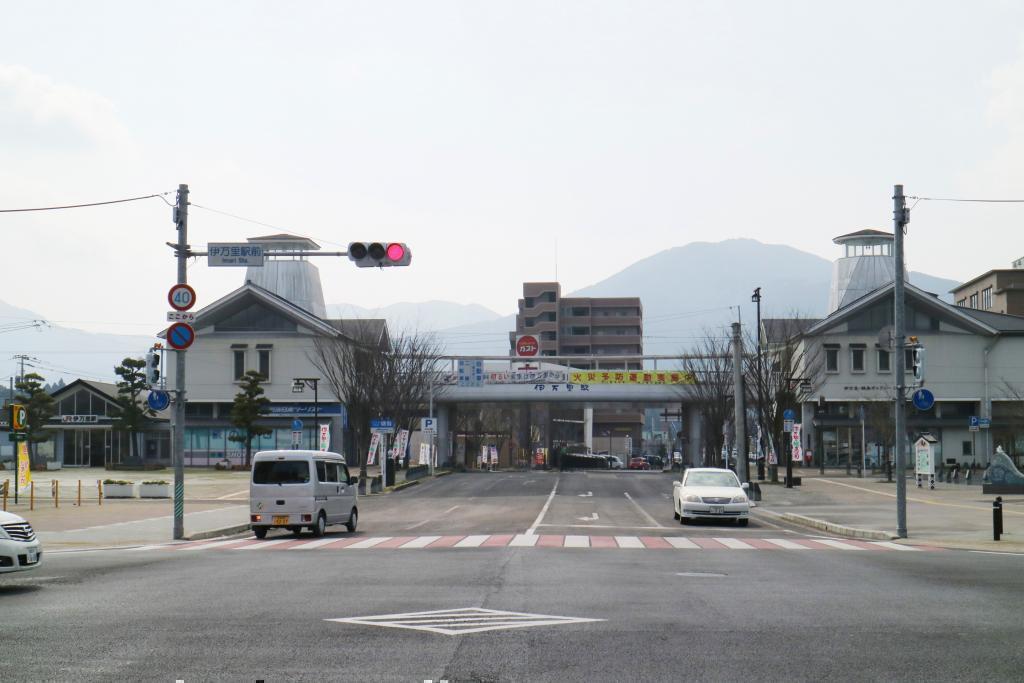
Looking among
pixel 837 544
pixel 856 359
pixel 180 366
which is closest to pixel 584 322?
pixel 856 359

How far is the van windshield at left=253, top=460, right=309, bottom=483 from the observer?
83.5 ft

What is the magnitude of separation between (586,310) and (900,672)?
136 metres

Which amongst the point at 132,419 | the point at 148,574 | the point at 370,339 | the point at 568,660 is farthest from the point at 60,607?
the point at 132,419

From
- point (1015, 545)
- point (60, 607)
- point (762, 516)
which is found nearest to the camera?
point (60, 607)

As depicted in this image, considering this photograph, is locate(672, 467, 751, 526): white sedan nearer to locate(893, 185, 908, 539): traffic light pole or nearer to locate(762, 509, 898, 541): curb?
locate(762, 509, 898, 541): curb

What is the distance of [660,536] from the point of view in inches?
1008

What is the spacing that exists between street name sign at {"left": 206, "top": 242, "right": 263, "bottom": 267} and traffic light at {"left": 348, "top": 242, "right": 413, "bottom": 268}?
169 inches

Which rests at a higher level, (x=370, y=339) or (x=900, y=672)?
(x=370, y=339)

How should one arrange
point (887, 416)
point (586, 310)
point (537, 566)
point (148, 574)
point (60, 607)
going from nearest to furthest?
1. point (60, 607)
2. point (148, 574)
3. point (537, 566)
4. point (887, 416)
5. point (586, 310)

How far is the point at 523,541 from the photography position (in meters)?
23.3

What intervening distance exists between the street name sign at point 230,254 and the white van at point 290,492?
181 inches

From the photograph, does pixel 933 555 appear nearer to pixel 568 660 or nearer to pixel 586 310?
pixel 568 660

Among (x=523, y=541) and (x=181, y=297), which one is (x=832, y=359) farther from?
(x=181, y=297)

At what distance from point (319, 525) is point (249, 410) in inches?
1953
